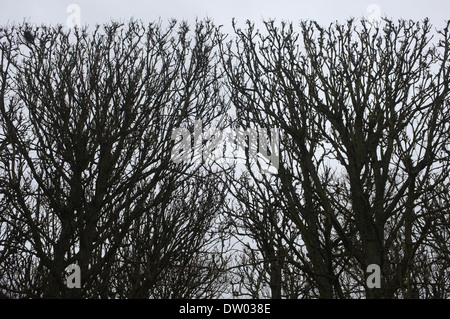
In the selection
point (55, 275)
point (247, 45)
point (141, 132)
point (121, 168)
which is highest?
point (247, 45)

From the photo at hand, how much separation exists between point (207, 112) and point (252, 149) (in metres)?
1.31

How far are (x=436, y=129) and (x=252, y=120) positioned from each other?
235 cm

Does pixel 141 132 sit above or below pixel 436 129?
above

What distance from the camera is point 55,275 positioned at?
5.14 meters
